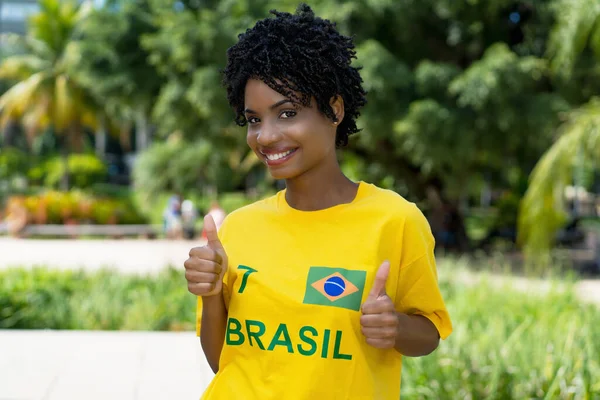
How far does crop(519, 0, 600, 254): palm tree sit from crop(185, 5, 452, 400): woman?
719 cm

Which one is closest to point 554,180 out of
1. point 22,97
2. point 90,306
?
point 90,306

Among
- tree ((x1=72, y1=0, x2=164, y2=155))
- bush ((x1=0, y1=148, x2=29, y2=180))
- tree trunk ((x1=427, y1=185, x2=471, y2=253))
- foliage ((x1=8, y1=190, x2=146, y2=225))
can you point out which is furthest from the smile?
bush ((x1=0, y1=148, x2=29, y2=180))

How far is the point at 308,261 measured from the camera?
65.3 inches

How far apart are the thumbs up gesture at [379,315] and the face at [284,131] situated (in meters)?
0.37

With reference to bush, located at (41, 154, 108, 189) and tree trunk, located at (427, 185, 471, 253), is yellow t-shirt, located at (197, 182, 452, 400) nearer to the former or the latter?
tree trunk, located at (427, 185, 471, 253)

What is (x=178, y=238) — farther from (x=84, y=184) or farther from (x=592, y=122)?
(x=592, y=122)

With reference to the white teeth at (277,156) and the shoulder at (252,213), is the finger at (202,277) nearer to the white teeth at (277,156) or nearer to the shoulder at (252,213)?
the shoulder at (252,213)

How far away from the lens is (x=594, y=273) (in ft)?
49.2

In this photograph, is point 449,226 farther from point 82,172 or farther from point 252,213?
point 252,213

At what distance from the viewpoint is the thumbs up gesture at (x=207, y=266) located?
5.42ft

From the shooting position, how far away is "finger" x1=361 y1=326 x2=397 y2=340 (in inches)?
61.1

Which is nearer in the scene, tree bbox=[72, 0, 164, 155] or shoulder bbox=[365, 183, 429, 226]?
shoulder bbox=[365, 183, 429, 226]

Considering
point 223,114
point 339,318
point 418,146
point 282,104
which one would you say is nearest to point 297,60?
point 282,104

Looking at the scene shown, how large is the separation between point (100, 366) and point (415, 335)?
13.3 feet
